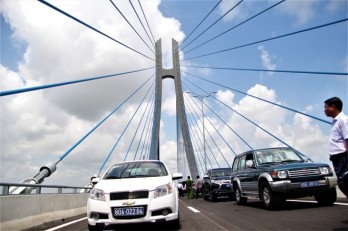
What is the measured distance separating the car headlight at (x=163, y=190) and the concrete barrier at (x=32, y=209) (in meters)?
3.03

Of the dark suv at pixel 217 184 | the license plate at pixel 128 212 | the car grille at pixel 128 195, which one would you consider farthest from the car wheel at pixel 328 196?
the dark suv at pixel 217 184

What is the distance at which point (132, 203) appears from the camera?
6453mm

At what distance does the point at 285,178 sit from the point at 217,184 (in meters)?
8.22

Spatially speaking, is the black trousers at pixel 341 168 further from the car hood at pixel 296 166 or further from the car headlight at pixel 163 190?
the car hood at pixel 296 166

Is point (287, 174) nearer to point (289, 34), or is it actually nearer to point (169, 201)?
point (169, 201)

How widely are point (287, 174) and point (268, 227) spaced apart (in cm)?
303

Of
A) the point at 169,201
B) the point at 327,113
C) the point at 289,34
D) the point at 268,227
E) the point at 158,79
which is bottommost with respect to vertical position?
the point at 268,227

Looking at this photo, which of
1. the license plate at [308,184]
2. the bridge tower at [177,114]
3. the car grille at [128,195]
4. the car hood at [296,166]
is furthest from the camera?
the bridge tower at [177,114]

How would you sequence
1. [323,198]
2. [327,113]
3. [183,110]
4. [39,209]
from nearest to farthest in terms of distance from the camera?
[327,113], [39,209], [323,198], [183,110]

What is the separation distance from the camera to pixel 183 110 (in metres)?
32.5

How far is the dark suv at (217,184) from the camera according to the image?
57.0 feet

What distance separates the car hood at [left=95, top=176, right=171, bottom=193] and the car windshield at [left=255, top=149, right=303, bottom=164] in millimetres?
4576

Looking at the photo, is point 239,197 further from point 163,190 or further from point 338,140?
point 338,140

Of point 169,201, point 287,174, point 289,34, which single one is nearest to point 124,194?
point 169,201
